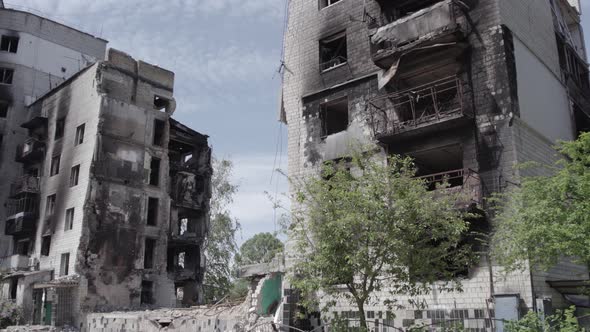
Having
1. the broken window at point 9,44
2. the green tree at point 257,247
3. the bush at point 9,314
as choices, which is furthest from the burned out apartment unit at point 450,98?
the green tree at point 257,247

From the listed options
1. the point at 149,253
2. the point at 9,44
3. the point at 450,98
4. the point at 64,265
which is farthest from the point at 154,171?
the point at 450,98

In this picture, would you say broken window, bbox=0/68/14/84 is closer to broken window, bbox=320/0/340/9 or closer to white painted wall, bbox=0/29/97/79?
white painted wall, bbox=0/29/97/79

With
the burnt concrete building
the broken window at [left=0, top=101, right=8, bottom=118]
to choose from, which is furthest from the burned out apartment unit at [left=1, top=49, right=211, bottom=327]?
the broken window at [left=0, top=101, right=8, bottom=118]

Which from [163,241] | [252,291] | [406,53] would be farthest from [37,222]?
[406,53]

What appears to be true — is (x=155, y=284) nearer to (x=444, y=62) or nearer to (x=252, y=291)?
(x=252, y=291)

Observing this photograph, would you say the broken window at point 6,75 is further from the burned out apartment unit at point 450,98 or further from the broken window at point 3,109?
the burned out apartment unit at point 450,98

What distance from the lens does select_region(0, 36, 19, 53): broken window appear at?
44.7m

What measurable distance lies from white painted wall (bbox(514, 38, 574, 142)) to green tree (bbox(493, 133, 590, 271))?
3935 mm

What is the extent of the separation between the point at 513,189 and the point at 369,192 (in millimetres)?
5761

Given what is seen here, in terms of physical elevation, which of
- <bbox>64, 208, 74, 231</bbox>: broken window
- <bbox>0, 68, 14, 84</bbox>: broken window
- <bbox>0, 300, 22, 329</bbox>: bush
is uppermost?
<bbox>0, 68, 14, 84</bbox>: broken window

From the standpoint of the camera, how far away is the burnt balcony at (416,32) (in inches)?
750

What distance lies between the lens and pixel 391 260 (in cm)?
1318

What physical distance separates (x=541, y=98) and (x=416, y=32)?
18.2 ft

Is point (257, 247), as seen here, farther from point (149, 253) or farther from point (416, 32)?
point (416, 32)
